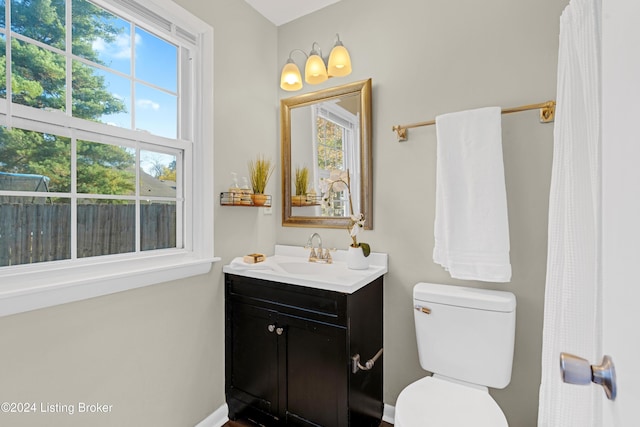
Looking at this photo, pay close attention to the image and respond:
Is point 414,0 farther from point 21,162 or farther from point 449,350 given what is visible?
point 21,162

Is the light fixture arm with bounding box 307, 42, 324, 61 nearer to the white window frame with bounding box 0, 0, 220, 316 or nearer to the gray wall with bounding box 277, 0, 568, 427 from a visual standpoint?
the gray wall with bounding box 277, 0, 568, 427

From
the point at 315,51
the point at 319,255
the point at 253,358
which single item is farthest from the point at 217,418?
the point at 315,51

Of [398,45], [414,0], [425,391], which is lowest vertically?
[425,391]

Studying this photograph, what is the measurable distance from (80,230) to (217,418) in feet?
4.28

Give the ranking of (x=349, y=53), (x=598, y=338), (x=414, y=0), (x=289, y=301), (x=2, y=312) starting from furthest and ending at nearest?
1. (x=349, y=53)
2. (x=414, y=0)
3. (x=289, y=301)
4. (x=2, y=312)
5. (x=598, y=338)

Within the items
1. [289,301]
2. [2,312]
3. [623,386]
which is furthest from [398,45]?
[2,312]

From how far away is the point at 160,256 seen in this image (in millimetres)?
1581

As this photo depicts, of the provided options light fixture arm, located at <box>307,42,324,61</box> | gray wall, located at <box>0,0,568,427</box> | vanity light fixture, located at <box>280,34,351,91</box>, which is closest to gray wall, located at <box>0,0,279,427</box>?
gray wall, located at <box>0,0,568,427</box>

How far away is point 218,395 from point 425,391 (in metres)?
1.22

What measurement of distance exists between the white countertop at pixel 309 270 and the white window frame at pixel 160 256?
0.28m

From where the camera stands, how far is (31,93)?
1177 mm

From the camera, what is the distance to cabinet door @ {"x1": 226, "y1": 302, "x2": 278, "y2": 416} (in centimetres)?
167

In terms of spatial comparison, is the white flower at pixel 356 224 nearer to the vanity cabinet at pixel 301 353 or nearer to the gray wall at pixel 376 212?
the gray wall at pixel 376 212

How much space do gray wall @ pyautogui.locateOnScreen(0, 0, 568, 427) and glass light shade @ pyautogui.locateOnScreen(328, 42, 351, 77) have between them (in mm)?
118
